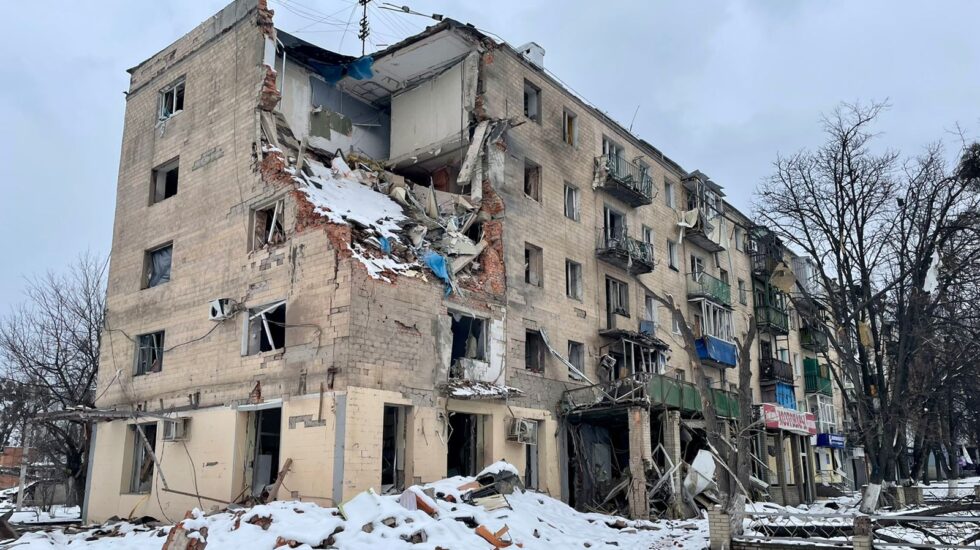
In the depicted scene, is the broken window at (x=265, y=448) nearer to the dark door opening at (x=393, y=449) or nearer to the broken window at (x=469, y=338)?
the dark door opening at (x=393, y=449)

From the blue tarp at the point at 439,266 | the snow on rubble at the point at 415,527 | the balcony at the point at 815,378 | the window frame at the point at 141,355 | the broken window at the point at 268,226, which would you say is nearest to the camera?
the snow on rubble at the point at 415,527

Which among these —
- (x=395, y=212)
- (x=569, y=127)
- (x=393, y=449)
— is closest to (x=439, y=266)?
(x=395, y=212)

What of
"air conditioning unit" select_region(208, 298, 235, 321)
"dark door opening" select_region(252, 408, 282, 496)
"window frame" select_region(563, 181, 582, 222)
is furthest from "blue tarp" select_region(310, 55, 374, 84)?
"dark door opening" select_region(252, 408, 282, 496)

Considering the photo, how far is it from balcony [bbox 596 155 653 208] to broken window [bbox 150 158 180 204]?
544 inches

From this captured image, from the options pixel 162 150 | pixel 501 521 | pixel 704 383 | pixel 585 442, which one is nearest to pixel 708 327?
pixel 585 442

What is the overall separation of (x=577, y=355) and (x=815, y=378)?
74.6ft

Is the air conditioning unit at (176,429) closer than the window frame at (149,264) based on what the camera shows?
Yes

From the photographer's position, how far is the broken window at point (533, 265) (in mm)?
23688

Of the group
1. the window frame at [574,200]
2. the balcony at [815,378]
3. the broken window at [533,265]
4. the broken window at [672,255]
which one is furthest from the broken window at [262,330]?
the balcony at [815,378]

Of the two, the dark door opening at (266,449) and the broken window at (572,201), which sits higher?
the broken window at (572,201)

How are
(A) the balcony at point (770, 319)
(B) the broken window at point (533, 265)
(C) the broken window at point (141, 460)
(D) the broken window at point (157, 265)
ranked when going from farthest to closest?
(A) the balcony at point (770, 319)
(B) the broken window at point (533, 265)
(D) the broken window at point (157, 265)
(C) the broken window at point (141, 460)

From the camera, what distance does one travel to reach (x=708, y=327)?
31.7m

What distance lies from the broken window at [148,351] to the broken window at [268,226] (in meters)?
4.62

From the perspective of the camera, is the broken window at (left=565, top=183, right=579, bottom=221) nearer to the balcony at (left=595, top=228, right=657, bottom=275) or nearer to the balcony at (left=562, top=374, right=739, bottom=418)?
the balcony at (left=595, top=228, right=657, bottom=275)
